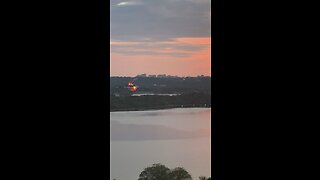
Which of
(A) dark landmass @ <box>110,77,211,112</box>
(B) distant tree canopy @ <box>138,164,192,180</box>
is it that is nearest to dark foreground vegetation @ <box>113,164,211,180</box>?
(B) distant tree canopy @ <box>138,164,192,180</box>

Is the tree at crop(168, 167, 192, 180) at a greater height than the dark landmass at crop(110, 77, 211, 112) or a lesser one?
lesser

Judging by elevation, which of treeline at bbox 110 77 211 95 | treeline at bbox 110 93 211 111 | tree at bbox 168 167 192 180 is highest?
treeline at bbox 110 77 211 95

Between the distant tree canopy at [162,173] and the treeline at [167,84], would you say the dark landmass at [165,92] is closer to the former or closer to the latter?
the treeline at [167,84]

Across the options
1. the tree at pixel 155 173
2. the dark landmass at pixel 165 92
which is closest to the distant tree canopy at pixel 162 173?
the tree at pixel 155 173

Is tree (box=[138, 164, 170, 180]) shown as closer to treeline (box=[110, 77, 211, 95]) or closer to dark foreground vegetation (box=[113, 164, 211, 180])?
dark foreground vegetation (box=[113, 164, 211, 180])
